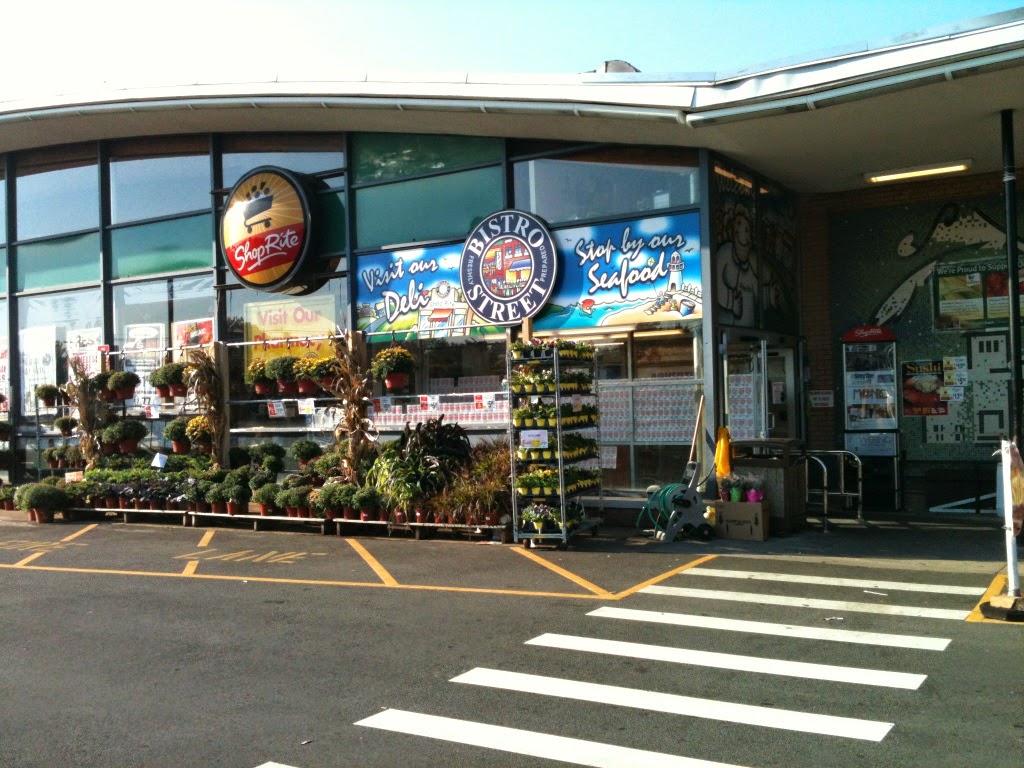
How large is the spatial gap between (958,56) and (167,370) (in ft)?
45.4

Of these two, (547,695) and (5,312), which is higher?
(5,312)

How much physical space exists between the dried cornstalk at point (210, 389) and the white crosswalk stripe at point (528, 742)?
40.1ft

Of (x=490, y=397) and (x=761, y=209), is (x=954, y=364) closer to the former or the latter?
(x=761, y=209)

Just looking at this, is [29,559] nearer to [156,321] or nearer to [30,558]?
[30,558]

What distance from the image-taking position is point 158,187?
64.1 feet

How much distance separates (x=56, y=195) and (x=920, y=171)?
57.4 ft

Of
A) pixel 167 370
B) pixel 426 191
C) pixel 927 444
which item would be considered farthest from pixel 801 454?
pixel 167 370

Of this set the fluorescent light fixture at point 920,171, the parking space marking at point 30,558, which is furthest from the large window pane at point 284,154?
the fluorescent light fixture at point 920,171

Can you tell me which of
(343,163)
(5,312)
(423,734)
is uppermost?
(343,163)

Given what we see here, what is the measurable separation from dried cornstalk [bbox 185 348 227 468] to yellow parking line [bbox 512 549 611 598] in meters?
7.38

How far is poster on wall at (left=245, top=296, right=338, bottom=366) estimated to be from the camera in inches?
688

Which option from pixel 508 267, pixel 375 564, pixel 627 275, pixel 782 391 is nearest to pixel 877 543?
pixel 782 391

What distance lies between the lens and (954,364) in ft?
50.3

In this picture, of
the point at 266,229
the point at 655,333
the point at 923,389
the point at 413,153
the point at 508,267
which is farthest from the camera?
the point at 266,229
